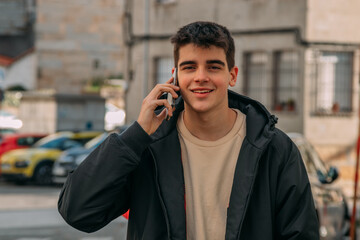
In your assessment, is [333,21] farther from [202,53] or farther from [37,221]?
[202,53]

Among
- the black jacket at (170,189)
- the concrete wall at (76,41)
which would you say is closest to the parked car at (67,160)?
the black jacket at (170,189)

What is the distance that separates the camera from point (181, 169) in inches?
119

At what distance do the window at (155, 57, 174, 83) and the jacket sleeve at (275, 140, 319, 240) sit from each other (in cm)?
2325

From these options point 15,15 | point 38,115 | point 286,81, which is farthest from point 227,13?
point 15,15

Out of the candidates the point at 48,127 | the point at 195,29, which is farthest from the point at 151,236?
the point at 48,127

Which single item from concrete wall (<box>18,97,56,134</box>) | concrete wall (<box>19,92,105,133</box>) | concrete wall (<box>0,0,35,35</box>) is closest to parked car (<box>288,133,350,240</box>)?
concrete wall (<box>19,92,105,133</box>)

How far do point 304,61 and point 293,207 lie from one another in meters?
19.9

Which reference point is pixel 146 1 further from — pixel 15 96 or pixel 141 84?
pixel 15 96

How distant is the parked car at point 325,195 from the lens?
30.4ft

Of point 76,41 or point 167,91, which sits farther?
point 76,41

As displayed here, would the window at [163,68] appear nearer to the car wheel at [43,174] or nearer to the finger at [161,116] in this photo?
the car wheel at [43,174]

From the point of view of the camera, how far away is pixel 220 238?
9.69 feet

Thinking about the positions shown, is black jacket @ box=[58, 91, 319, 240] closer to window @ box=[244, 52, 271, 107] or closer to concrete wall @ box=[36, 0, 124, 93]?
window @ box=[244, 52, 271, 107]

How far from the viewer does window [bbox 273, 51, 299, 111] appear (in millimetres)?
22781
